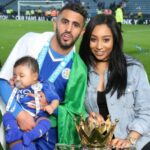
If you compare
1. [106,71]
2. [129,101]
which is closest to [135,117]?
[129,101]

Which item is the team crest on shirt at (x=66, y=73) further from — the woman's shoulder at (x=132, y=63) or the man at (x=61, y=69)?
the woman's shoulder at (x=132, y=63)

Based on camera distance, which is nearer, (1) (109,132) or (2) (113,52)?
(1) (109,132)

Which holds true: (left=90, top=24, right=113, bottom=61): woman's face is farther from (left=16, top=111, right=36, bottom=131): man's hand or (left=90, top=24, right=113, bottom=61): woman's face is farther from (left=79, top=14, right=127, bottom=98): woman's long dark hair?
(left=16, top=111, right=36, bottom=131): man's hand

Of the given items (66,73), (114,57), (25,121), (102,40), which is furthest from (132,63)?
(25,121)

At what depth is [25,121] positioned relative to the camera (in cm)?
377

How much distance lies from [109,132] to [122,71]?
770 mm

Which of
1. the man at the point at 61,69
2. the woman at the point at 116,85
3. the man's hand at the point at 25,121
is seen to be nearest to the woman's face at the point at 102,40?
the woman at the point at 116,85

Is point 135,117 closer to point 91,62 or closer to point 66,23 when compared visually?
point 91,62

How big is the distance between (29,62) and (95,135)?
0.97 meters

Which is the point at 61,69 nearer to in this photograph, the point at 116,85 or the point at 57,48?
the point at 57,48

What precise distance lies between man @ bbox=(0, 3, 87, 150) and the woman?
104 millimetres

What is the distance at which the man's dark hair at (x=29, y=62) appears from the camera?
3.87 m

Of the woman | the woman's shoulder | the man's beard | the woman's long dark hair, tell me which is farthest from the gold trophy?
the man's beard

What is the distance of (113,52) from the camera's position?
3.87 meters
